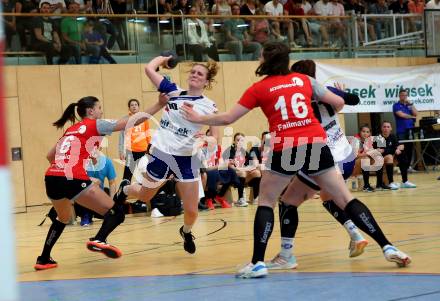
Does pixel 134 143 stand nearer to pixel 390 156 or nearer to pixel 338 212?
pixel 390 156

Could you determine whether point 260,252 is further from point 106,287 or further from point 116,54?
point 116,54

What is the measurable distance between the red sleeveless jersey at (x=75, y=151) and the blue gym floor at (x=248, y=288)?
1321 millimetres

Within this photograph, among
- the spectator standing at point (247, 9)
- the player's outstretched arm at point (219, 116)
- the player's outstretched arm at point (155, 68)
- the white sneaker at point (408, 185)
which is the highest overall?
the spectator standing at point (247, 9)

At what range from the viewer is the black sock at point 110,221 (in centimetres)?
793

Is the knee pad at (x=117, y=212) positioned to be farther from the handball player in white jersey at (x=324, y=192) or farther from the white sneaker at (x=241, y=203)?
the white sneaker at (x=241, y=203)

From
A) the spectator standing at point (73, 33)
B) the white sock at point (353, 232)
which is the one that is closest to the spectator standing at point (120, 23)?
the spectator standing at point (73, 33)

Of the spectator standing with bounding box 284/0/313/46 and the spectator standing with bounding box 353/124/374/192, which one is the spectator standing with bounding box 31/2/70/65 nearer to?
the spectator standing with bounding box 284/0/313/46

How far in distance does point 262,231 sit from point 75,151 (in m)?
2.40

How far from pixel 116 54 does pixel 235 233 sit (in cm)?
878

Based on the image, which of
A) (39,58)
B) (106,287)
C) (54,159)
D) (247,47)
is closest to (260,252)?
(106,287)

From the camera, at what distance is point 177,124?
8.50 m

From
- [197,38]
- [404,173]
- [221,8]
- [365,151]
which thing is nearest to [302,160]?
[365,151]

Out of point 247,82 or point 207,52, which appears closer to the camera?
point 207,52

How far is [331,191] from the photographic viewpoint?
263 inches
